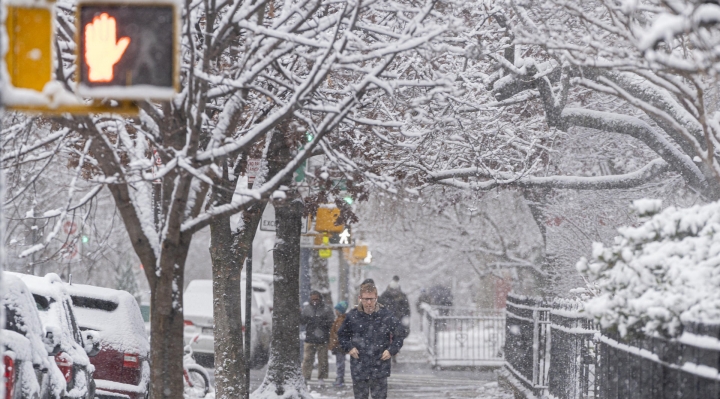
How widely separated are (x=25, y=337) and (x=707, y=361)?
533 centimetres

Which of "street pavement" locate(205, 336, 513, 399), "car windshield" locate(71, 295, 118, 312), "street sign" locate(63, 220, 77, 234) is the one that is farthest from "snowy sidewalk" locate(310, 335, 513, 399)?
"car windshield" locate(71, 295, 118, 312)

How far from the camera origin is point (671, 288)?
19.5ft

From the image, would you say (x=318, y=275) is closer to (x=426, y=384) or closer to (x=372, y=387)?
(x=426, y=384)

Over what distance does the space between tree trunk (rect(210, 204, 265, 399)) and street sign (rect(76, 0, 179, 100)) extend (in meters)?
6.29

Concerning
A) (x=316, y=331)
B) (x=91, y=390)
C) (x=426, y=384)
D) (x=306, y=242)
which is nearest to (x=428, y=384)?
(x=426, y=384)

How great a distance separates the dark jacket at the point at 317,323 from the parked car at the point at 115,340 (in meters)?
6.60

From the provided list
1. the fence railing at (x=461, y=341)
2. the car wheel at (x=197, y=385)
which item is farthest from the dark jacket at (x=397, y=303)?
the car wheel at (x=197, y=385)

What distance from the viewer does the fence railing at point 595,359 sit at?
5.46 meters

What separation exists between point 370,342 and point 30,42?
20.4 ft

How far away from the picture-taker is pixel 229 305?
11.8 meters

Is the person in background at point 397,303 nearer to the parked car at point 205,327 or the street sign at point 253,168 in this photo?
the parked car at point 205,327

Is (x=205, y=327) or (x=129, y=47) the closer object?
(x=129, y=47)

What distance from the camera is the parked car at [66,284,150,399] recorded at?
446 inches

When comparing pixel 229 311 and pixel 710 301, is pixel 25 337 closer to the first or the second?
pixel 229 311
